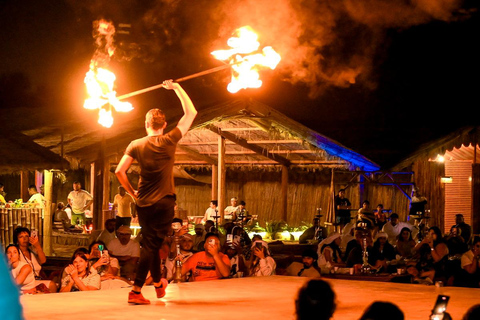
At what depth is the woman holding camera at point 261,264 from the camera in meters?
10.4

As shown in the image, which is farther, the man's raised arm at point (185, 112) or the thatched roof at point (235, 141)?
the thatched roof at point (235, 141)

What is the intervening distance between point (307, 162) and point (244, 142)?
2.38 m

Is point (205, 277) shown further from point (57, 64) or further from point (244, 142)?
point (57, 64)

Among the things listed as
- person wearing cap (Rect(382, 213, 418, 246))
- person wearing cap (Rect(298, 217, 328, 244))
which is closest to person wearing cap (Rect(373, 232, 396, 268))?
person wearing cap (Rect(382, 213, 418, 246))

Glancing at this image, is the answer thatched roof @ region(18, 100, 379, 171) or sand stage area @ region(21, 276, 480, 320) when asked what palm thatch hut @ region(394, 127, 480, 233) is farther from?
sand stage area @ region(21, 276, 480, 320)

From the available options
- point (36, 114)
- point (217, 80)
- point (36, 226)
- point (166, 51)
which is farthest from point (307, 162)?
point (166, 51)

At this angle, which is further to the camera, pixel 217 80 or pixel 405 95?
pixel 405 95

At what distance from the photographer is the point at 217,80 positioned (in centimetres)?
3719

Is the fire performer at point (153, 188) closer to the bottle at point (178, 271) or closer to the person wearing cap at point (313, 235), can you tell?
the bottle at point (178, 271)

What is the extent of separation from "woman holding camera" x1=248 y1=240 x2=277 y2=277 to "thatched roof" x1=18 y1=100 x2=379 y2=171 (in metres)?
5.96

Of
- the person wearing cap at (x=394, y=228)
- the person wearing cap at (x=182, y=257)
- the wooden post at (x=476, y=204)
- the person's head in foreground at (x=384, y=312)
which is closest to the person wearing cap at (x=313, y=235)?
the person wearing cap at (x=394, y=228)

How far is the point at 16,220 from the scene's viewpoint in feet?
48.9

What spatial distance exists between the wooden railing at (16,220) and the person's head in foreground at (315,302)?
11.9 meters

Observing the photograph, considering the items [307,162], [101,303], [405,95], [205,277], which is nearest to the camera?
[101,303]
